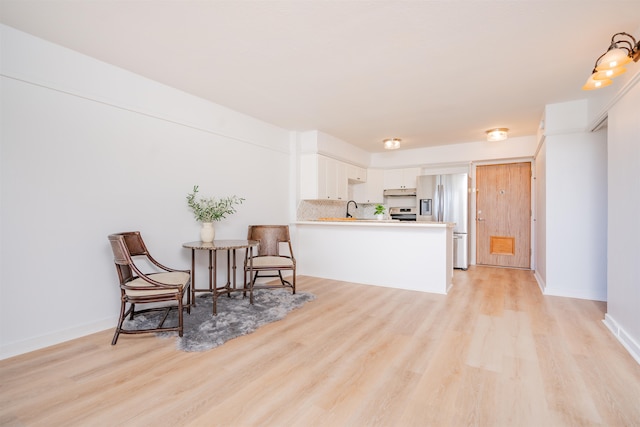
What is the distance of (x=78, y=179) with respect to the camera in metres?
2.62

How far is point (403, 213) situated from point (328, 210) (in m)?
1.87

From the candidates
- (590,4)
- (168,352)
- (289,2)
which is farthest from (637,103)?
(168,352)

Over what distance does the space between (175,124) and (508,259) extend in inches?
243

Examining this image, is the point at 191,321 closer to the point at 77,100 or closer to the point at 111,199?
the point at 111,199

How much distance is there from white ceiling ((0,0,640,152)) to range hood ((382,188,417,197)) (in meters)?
2.83

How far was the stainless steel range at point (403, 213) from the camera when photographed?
6.64 meters

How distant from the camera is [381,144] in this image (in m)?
6.05

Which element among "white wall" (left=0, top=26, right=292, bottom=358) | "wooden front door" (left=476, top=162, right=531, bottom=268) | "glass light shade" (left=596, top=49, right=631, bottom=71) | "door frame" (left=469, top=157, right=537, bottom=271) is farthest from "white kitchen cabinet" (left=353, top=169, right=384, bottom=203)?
"glass light shade" (left=596, top=49, right=631, bottom=71)

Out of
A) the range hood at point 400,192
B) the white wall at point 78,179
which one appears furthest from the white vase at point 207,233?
the range hood at point 400,192

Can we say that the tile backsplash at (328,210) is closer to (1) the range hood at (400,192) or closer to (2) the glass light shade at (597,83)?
(1) the range hood at (400,192)

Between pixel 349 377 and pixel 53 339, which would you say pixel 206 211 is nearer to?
pixel 53 339

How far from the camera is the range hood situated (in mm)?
6637

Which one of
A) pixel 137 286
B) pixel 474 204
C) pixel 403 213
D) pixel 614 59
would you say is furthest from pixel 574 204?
pixel 137 286

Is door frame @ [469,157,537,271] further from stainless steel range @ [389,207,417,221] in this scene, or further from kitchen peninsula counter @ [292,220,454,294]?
kitchen peninsula counter @ [292,220,454,294]
